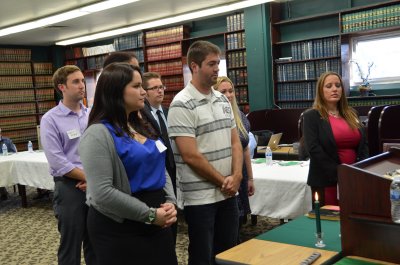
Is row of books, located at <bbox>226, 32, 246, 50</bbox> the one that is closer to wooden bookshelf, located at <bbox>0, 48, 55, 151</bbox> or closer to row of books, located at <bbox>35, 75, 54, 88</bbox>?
row of books, located at <bbox>35, 75, 54, 88</bbox>

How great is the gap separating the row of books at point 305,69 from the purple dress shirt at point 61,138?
483 centimetres

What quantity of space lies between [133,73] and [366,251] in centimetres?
115

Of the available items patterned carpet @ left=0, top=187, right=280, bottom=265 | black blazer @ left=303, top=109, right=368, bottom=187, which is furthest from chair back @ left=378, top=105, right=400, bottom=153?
patterned carpet @ left=0, top=187, right=280, bottom=265

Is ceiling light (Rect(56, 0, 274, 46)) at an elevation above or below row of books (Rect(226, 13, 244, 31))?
above

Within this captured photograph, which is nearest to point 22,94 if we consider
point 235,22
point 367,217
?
point 235,22

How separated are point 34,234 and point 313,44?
191 inches

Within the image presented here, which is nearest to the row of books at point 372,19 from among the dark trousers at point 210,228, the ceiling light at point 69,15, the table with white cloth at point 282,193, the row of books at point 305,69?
the row of books at point 305,69

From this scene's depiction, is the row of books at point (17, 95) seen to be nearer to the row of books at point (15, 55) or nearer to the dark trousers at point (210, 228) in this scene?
the row of books at point (15, 55)

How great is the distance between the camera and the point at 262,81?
7.02 metres

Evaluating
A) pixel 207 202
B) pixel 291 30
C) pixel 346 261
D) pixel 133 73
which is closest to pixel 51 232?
pixel 207 202

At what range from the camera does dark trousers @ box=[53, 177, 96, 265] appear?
2.42 meters

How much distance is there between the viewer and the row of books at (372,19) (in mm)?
5695

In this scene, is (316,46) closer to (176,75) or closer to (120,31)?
(176,75)

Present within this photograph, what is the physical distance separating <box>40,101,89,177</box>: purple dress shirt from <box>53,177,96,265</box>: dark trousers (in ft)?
0.30
